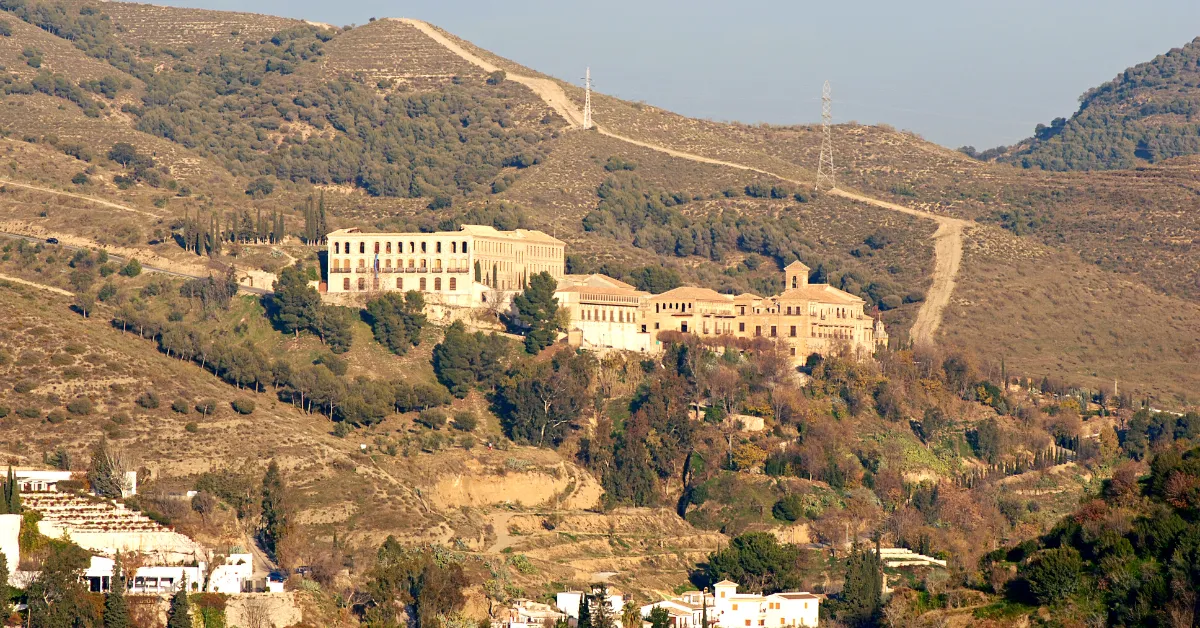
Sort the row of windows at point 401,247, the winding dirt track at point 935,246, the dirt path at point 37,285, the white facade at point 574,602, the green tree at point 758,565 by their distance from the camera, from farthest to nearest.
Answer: the winding dirt track at point 935,246
the row of windows at point 401,247
the dirt path at point 37,285
the green tree at point 758,565
the white facade at point 574,602

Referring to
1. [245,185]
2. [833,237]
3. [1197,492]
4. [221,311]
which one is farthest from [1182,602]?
[245,185]

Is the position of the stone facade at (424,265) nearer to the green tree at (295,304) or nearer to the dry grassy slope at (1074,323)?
the green tree at (295,304)

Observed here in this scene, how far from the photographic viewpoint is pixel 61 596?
267 ft

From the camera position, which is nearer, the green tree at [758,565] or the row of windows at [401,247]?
the green tree at [758,565]

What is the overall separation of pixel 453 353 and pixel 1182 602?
58.9m

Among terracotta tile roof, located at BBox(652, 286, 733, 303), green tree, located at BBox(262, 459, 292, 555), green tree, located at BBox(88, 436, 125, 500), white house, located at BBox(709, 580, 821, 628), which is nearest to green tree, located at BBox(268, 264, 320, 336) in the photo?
terracotta tile roof, located at BBox(652, 286, 733, 303)

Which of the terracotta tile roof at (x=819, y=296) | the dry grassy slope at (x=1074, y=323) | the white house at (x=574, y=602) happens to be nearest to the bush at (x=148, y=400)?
the white house at (x=574, y=602)

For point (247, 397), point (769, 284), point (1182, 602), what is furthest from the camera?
point (769, 284)

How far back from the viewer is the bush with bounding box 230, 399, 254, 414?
114 metres

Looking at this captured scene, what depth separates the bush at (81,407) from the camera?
4311 inches

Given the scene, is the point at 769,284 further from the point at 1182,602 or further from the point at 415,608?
the point at 1182,602

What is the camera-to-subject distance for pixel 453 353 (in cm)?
12612

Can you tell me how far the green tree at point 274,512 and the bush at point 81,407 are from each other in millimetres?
11424

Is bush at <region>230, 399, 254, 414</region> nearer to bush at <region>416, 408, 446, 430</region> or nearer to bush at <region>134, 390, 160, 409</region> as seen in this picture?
bush at <region>134, 390, 160, 409</region>
